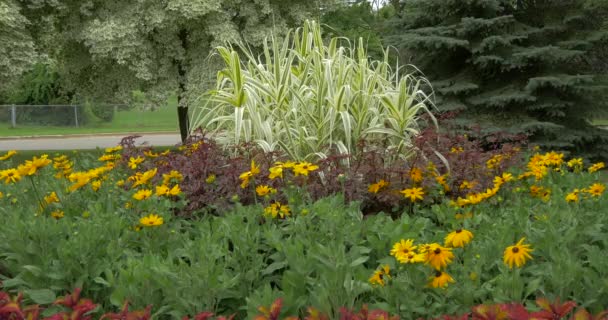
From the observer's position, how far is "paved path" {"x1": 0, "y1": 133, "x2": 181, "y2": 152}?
1969cm

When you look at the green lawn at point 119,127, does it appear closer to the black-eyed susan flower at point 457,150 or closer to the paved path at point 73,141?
the paved path at point 73,141

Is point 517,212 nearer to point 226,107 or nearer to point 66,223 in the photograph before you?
point 66,223

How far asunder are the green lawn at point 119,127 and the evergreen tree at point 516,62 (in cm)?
Answer: 1882

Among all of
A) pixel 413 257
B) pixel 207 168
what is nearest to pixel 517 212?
pixel 413 257

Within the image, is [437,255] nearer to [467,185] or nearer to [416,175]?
[416,175]

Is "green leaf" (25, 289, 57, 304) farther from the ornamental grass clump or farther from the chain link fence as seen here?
the chain link fence

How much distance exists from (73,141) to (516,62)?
645 inches

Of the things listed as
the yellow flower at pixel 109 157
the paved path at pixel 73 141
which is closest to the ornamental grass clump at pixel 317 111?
the yellow flower at pixel 109 157

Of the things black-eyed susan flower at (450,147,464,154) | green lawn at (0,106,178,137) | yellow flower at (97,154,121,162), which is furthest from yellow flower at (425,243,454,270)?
green lawn at (0,106,178,137)

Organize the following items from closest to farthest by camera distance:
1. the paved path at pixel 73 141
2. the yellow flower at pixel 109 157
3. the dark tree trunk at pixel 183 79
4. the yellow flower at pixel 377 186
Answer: the yellow flower at pixel 377 186 → the yellow flower at pixel 109 157 → the dark tree trunk at pixel 183 79 → the paved path at pixel 73 141

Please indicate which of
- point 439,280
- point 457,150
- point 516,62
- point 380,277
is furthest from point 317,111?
point 516,62

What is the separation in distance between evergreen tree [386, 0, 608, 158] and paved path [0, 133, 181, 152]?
33.8 ft

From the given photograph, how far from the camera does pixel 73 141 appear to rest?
73.4 feet

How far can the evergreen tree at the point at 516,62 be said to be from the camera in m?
9.84
